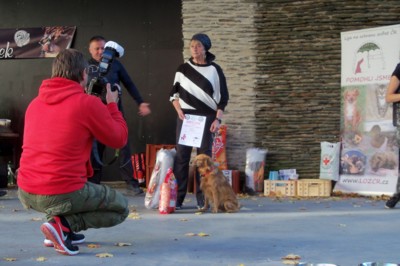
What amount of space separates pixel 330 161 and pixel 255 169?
1029 millimetres

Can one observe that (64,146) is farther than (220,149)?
No

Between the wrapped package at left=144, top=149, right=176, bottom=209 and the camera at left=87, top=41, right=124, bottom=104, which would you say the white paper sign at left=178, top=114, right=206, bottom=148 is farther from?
the camera at left=87, top=41, right=124, bottom=104

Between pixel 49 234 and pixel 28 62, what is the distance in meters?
7.43

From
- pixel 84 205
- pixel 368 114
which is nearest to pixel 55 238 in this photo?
pixel 84 205

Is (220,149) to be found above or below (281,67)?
below

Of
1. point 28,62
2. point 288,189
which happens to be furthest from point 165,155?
point 28,62

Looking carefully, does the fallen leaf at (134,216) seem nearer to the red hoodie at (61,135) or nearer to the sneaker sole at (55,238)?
the sneaker sole at (55,238)

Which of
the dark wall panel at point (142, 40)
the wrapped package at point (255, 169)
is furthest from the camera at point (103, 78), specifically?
the dark wall panel at point (142, 40)

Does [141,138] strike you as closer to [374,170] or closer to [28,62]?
[28,62]

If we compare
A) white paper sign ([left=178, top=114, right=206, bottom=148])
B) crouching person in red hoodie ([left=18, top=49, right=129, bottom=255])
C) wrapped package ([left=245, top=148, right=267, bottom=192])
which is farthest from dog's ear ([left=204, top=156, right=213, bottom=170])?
wrapped package ([left=245, top=148, right=267, bottom=192])

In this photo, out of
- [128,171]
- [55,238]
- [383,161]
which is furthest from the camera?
[383,161]

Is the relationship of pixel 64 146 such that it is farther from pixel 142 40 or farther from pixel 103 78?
pixel 142 40

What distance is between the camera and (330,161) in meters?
9.97

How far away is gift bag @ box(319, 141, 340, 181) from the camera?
993 cm
